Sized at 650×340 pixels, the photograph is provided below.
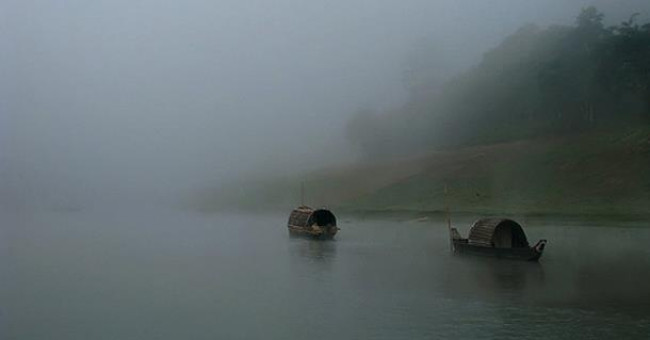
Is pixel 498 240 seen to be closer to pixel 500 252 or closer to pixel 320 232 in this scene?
pixel 500 252

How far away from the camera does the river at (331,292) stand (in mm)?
15492

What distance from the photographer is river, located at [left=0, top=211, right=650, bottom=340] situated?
610 inches

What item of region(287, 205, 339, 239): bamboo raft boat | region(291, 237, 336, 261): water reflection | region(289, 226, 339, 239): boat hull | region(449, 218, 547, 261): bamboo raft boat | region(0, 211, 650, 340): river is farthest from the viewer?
region(287, 205, 339, 239): bamboo raft boat

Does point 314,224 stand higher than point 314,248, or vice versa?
point 314,224

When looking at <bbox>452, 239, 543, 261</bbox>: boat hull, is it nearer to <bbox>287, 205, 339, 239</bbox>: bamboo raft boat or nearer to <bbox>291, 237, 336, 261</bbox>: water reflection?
<bbox>291, 237, 336, 261</bbox>: water reflection

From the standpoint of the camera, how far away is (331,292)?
2036 centimetres

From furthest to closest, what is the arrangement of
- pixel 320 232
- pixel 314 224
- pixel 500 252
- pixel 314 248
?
1. pixel 314 224
2. pixel 320 232
3. pixel 314 248
4. pixel 500 252

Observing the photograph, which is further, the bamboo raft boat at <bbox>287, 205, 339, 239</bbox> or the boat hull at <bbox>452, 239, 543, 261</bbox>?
the bamboo raft boat at <bbox>287, 205, 339, 239</bbox>

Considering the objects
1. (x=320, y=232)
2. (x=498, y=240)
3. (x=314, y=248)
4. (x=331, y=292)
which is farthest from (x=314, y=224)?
(x=331, y=292)

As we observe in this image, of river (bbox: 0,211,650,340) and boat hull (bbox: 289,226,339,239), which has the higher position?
boat hull (bbox: 289,226,339,239)

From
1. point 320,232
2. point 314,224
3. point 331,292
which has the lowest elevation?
point 331,292

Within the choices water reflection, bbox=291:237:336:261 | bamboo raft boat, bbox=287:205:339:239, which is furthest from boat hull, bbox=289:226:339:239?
water reflection, bbox=291:237:336:261

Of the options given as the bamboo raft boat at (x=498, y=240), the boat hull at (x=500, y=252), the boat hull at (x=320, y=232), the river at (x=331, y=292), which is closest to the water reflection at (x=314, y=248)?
the river at (x=331, y=292)

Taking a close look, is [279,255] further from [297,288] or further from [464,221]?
[464,221]
